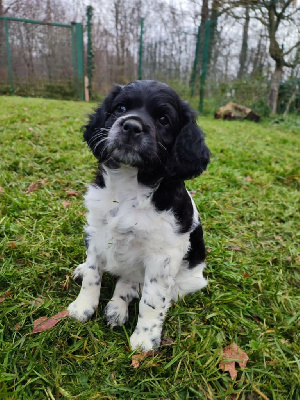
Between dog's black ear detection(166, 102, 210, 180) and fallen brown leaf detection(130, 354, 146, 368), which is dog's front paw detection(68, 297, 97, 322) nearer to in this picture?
fallen brown leaf detection(130, 354, 146, 368)

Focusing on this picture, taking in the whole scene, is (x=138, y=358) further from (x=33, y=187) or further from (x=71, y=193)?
(x=33, y=187)

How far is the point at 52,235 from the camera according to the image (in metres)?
3.00

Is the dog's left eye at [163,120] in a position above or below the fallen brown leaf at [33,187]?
above

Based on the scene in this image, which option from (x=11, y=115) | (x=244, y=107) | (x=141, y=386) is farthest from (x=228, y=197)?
(x=244, y=107)

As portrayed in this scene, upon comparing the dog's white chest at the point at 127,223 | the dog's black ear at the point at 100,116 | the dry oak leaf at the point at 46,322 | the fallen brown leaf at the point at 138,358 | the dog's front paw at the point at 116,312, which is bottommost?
the fallen brown leaf at the point at 138,358

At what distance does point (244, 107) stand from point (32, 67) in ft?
30.0

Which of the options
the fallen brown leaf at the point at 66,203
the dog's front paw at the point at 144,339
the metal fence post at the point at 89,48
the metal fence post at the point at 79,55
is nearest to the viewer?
the dog's front paw at the point at 144,339

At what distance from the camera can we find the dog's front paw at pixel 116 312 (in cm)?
218

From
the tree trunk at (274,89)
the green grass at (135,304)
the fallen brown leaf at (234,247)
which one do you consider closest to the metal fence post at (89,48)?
the tree trunk at (274,89)

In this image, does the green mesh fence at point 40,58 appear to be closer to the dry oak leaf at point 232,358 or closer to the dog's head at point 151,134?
the dog's head at point 151,134

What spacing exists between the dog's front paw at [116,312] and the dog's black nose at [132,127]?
1201 millimetres

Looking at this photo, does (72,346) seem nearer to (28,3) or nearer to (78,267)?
(78,267)

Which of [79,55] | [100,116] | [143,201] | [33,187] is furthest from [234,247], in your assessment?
[79,55]

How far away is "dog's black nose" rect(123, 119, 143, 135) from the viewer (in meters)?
1.91
